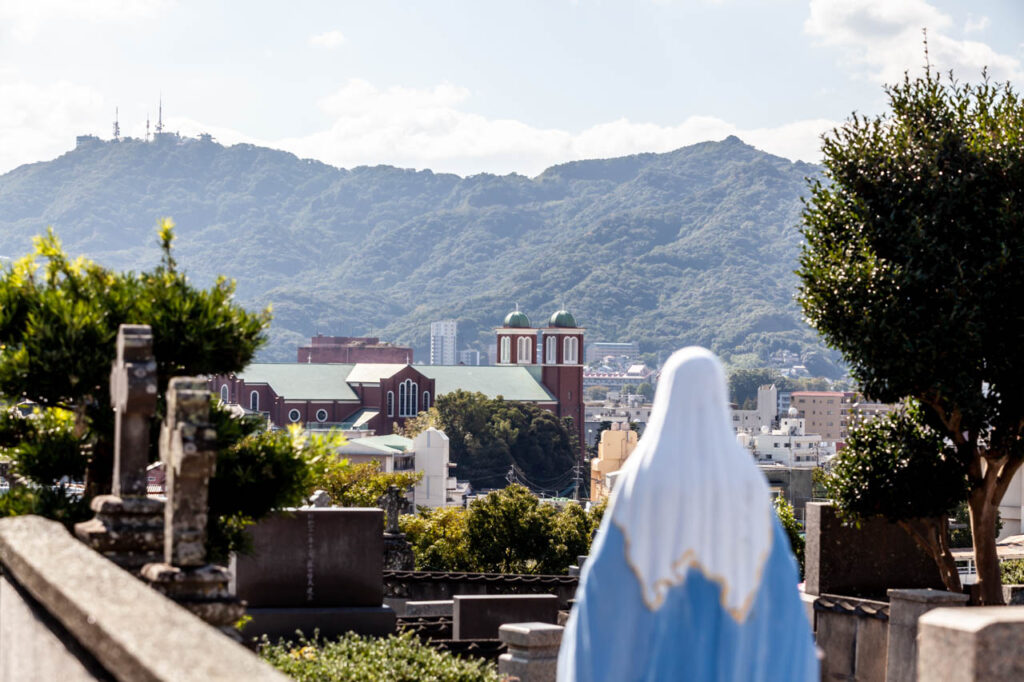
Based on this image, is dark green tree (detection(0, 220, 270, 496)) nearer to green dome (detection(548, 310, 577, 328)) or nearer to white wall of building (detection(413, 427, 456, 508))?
white wall of building (detection(413, 427, 456, 508))

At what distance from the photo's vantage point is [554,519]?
40906 mm

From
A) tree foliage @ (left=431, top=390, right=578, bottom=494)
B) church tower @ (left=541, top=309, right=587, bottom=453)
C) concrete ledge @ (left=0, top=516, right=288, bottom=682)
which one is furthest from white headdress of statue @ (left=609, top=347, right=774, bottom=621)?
church tower @ (left=541, top=309, right=587, bottom=453)

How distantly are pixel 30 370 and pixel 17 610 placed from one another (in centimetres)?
388

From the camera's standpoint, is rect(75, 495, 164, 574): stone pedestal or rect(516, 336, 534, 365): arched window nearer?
rect(75, 495, 164, 574): stone pedestal

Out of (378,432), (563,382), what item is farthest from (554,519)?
(563,382)

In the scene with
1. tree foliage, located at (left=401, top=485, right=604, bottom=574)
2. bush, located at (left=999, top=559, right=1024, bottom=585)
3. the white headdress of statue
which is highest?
the white headdress of statue

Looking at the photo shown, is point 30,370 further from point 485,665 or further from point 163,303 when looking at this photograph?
point 485,665

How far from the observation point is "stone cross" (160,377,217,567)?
7.39 m

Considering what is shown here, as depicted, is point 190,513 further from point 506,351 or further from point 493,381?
point 506,351

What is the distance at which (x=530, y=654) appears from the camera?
10664 millimetres

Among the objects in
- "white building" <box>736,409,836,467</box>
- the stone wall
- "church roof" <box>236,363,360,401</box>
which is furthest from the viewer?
"white building" <box>736,409,836,467</box>

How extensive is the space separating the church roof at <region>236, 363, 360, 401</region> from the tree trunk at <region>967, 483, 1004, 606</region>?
122 m

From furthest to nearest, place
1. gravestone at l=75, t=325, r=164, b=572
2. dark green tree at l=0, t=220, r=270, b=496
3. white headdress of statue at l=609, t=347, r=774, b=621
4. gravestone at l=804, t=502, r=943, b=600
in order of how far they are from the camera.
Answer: gravestone at l=804, t=502, r=943, b=600 → dark green tree at l=0, t=220, r=270, b=496 → gravestone at l=75, t=325, r=164, b=572 → white headdress of statue at l=609, t=347, r=774, b=621

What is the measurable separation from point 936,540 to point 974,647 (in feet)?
36.8
